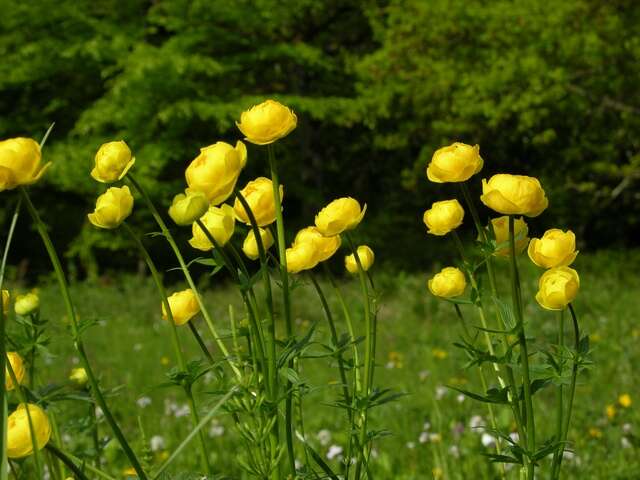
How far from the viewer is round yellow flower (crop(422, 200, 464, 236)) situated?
43.9 inches

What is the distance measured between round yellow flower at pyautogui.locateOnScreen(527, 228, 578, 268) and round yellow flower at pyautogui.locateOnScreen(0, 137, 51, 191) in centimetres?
55

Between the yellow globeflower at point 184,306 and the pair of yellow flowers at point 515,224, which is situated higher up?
the pair of yellow flowers at point 515,224

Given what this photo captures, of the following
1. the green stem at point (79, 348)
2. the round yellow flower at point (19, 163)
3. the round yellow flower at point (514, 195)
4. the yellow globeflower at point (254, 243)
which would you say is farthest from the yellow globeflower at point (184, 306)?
the round yellow flower at point (514, 195)

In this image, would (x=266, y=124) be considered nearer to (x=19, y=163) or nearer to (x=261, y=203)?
(x=261, y=203)

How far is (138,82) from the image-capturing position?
25.1 feet

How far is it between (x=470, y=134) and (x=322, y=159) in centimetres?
265

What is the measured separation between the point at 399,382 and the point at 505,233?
2798 mm

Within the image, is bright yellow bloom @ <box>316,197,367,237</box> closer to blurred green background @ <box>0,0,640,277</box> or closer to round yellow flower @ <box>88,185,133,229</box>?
round yellow flower @ <box>88,185,133,229</box>

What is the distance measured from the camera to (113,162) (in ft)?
3.09

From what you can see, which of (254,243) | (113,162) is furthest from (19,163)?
(254,243)

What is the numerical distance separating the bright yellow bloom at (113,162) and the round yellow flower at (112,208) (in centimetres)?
2

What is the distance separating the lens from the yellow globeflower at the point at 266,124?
3.13 feet

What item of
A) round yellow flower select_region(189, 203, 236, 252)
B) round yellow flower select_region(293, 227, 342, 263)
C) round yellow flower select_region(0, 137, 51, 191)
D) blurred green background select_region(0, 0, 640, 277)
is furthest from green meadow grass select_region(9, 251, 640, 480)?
blurred green background select_region(0, 0, 640, 277)

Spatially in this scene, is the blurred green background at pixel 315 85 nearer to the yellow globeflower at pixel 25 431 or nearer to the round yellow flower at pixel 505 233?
the round yellow flower at pixel 505 233
